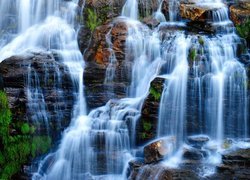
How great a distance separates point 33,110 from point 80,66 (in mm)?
2430

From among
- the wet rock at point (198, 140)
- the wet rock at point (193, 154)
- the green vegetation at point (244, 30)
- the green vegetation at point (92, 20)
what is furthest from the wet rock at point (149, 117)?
the green vegetation at point (92, 20)

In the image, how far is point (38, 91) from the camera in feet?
40.0

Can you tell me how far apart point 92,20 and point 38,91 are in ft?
14.9

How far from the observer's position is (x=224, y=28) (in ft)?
46.5

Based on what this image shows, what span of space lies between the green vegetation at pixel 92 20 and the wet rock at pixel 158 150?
5.99 meters

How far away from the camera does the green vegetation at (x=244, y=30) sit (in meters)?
13.7

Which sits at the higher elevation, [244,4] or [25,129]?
[244,4]

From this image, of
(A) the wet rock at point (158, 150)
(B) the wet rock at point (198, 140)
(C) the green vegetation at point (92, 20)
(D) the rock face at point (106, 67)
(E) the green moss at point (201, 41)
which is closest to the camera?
(A) the wet rock at point (158, 150)

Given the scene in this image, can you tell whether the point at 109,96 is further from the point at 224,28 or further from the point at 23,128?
the point at 224,28

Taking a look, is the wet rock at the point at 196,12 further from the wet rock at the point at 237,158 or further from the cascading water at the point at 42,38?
the wet rock at the point at 237,158

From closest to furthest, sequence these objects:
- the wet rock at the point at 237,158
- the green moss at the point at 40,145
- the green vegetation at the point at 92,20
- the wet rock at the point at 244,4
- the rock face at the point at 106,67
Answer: the wet rock at the point at 237,158 → the green moss at the point at 40,145 → the rock face at the point at 106,67 → the wet rock at the point at 244,4 → the green vegetation at the point at 92,20

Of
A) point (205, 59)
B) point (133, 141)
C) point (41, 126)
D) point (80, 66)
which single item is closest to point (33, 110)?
point (41, 126)

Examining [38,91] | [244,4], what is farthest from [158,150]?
[244,4]

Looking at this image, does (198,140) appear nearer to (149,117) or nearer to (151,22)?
(149,117)
